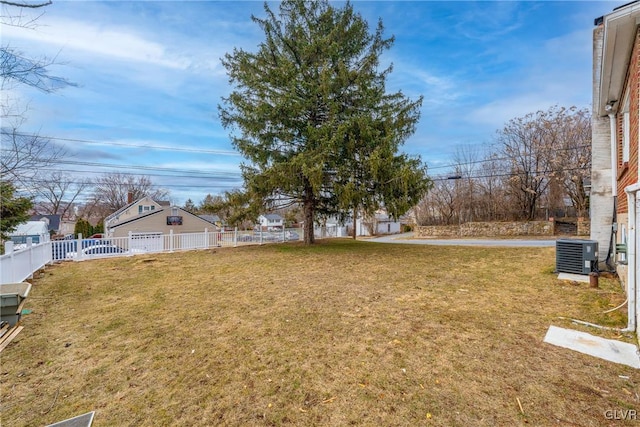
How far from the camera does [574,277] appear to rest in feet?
19.8

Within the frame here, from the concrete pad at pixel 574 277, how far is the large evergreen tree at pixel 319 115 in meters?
5.02

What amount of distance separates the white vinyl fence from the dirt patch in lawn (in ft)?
3.78

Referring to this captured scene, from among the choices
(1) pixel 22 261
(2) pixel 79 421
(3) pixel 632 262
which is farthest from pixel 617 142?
(1) pixel 22 261

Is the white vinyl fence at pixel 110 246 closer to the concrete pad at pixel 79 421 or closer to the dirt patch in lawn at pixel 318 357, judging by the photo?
the dirt patch in lawn at pixel 318 357

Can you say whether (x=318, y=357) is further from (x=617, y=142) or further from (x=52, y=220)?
(x=52, y=220)

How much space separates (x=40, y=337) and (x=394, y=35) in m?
15.0

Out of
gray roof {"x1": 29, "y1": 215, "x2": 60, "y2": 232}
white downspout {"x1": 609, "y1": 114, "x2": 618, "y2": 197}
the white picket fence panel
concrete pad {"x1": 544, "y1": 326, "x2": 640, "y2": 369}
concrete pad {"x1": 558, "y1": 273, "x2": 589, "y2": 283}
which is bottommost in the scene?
concrete pad {"x1": 544, "y1": 326, "x2": 640, "y2": 369}

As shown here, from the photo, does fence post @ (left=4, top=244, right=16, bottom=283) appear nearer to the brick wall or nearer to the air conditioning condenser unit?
the brick wall

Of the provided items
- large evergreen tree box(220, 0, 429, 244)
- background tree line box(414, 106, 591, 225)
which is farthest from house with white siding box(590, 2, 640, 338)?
background tree line box(414, 106, 591, 225)

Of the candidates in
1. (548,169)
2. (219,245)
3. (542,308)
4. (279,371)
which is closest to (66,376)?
(279,371)

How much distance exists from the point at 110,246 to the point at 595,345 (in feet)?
48.8

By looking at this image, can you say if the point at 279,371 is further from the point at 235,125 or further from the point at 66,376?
the point at 235,125

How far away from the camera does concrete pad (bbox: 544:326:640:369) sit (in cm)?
287

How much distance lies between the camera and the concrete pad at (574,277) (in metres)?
5.85
